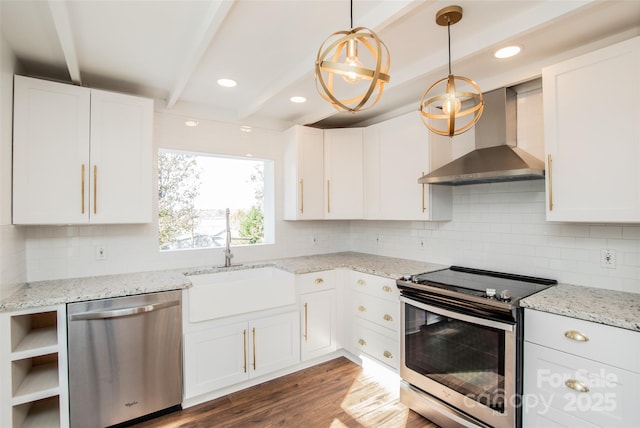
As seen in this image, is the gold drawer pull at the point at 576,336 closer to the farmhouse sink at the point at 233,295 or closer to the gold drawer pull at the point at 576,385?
the gold drawer pull at the point at 576,385

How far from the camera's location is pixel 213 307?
238cm

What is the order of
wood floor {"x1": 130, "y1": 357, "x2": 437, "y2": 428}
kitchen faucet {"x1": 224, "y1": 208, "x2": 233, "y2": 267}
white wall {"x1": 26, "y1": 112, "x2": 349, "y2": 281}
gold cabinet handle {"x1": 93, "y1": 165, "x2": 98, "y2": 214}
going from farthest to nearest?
kitchen faucet {"x1": 224, "y1": 208, "x2": 233, "y2": 267}
white wall {"x1": 26, "y1": 112, "x2": 349, "y2": 281}
gold cabinet handle {"x1": 93, "y1": 165, "x2": 98, "y2": 214}
wood floor {"x1": 130, "y1": 357, "x2": 437, "y2": 428}

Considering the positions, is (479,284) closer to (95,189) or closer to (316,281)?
(316,281)

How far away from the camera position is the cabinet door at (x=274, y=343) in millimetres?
2574

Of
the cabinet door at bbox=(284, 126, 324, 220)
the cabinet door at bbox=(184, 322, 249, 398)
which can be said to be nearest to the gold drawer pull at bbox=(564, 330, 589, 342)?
the cabinet door at bbox=(184, 322, 249, 398)

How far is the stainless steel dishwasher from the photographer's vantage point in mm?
1966

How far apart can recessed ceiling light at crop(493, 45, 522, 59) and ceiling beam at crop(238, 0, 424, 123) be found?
0.84 m

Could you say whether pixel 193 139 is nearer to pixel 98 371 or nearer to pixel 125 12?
pixel 125 12

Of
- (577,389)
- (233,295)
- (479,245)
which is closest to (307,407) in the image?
(233,295)

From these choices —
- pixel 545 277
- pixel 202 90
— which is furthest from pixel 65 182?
pixel 545 277

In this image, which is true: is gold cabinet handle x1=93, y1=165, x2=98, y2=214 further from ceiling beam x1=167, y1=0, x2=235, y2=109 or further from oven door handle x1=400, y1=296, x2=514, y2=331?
oven door handle x1=400, y1=296, x2=514, y2=331

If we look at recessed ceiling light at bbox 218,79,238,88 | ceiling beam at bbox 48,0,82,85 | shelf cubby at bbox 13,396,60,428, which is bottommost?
shelf cubby at bbox 13,396,60,428

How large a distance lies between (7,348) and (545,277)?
11.3 ft

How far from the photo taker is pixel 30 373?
2.11 metres
